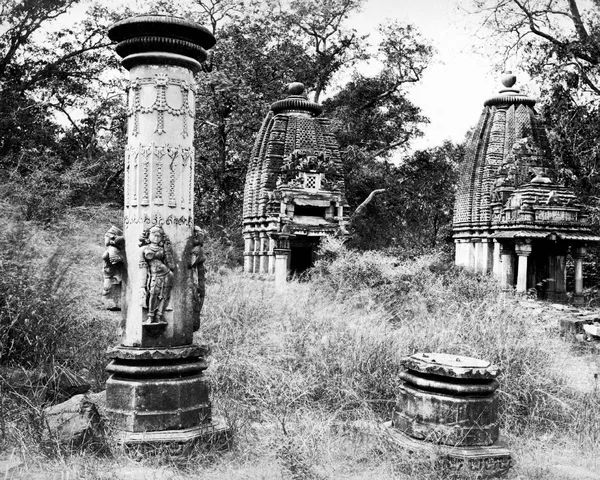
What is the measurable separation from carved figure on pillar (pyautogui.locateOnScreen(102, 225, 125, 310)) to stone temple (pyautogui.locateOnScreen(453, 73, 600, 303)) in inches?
428

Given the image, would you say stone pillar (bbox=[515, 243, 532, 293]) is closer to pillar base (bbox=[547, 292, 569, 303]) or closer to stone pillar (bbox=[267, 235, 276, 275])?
pillar base (bbox=[547, 292, 569, 303])

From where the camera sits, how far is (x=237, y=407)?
189 inches

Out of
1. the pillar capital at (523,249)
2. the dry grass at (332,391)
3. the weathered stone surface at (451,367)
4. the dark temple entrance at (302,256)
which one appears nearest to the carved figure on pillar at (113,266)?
the dry grass at (332,391)

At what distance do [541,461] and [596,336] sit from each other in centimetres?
645

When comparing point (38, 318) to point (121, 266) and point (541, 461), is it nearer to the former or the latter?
point (121, 266)

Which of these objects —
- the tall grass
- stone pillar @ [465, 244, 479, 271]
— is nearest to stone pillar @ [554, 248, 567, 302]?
stone pillar @ [465, 244, 479, 271]

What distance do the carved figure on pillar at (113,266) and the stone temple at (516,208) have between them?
1086cm

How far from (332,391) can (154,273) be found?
2040 millimetres

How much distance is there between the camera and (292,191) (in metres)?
16.1

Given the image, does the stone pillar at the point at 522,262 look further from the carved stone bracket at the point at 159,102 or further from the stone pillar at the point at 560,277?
the carved stone bracket at the point at 159,102

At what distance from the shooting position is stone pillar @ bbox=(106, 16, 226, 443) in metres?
4.00

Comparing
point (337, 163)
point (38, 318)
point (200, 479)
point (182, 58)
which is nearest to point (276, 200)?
point (337, 163)

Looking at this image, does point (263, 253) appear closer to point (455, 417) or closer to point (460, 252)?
point (460, 252)

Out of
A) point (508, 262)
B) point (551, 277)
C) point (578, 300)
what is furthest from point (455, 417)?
point (551, 277)
